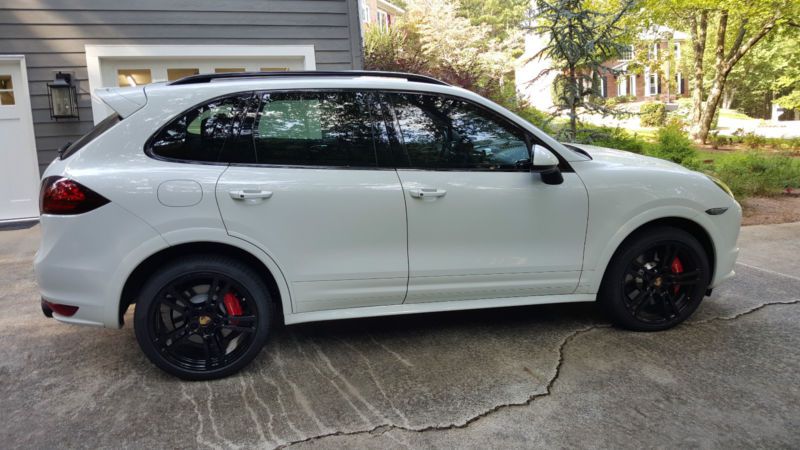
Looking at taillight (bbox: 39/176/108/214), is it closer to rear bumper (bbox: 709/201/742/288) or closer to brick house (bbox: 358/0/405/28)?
rear bumper (bbox: 709/201/742/288)

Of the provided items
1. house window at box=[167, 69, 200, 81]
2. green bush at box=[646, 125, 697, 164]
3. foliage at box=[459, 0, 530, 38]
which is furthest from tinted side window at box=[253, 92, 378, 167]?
foliage at box=[459, 0, 530, 38]

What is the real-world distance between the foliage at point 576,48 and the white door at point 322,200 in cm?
489

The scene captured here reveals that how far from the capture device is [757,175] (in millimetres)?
9094

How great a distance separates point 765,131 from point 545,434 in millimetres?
25106

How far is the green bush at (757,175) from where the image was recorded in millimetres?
8633

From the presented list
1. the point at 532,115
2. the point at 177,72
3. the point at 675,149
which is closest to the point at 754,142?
the point at 675,149

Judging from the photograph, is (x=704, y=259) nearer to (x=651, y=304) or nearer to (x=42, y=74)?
(x=651, y=304)

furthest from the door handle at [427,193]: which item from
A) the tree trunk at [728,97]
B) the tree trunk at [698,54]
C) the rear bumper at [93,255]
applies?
the tree trunk at [728,97]

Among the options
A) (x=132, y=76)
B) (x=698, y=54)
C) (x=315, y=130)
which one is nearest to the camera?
(x=315, y=130)

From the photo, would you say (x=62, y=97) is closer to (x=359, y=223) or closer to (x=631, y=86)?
(x=359, y=223)

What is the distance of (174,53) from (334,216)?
5735 millimetres

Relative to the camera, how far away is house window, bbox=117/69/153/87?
7.61 m

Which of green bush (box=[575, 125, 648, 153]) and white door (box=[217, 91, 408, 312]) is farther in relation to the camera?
green bush (box=[575, 125, 648, 153])

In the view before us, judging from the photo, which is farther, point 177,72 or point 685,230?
point 177,72
